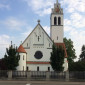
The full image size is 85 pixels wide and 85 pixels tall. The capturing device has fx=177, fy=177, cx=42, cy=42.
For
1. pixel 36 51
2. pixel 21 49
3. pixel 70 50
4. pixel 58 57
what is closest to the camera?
pixel 58 57

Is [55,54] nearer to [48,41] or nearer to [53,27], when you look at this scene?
[48,41]

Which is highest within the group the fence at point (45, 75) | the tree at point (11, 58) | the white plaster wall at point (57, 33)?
the white plaster wall at point (57, 33)

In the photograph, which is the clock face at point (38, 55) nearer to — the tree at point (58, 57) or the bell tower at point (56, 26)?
the tree at point (58, 57)

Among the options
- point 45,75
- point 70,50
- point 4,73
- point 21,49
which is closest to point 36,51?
point 21,49

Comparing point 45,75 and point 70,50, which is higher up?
point 70,50

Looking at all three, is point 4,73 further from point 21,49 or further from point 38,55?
point 38,55

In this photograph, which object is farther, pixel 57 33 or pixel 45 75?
pixel 57 33

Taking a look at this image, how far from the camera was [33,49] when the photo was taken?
44.9 metres

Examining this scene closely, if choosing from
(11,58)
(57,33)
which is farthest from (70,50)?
(11,58)

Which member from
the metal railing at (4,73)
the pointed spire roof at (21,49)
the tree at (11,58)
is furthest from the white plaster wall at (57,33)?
the metal railing at (4,73)

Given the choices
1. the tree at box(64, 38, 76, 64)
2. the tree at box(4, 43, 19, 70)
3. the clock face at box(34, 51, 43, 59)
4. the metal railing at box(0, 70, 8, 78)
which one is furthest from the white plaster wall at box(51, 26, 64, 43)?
the metal railing at box(0, 70, 8, 78)

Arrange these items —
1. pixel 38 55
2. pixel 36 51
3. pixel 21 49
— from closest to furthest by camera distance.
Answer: pixel 21 49 → pixel 38 55 → pixel 36 51

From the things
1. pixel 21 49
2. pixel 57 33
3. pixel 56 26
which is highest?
pixel 56 26

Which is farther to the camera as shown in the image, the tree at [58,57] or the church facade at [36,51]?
the church facade at [36,51]
